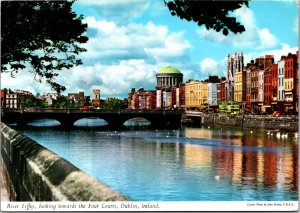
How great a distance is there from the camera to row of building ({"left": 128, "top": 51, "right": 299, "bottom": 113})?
65750 mm

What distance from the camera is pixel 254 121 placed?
71812 mm

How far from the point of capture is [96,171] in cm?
3120

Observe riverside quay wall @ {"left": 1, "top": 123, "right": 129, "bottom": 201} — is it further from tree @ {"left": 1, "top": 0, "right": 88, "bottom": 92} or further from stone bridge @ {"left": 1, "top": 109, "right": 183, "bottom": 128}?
stone bridge @ {"left": 1, "top": 109, "right": 183, "bottom": 128}

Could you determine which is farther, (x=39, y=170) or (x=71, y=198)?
(x=39, y=170)

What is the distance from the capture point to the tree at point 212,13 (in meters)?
4.23

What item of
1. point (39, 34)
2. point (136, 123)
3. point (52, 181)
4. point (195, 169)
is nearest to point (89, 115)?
point (136, 123)

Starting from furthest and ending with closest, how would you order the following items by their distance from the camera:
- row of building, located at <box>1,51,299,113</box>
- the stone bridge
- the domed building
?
the domed building → the stone bridge → row of building, located at <box>1,51,299,113</box>

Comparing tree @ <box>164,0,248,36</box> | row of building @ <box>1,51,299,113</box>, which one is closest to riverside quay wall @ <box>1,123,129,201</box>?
tree @ <box>164,0,248,36</box>

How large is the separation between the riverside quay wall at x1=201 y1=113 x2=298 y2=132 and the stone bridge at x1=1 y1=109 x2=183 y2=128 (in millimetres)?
6829

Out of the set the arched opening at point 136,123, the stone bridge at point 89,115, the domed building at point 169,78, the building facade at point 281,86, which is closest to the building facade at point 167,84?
the domed building at point 169,78

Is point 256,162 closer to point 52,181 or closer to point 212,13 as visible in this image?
point 52,181

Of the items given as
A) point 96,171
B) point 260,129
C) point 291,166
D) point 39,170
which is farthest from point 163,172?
point 260,129

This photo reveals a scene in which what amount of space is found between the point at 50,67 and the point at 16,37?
7.07 ft

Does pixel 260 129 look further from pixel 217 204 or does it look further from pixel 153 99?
pixel 153 99
